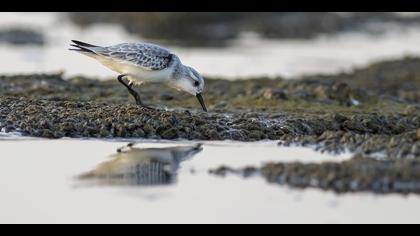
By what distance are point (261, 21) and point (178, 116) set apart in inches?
569

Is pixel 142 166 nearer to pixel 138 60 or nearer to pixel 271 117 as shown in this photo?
pixel 138 60

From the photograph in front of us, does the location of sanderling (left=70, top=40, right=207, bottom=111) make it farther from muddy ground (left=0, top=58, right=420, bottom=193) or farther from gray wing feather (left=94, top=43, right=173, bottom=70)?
muddy ground (left=0, top=58, right=420, bottom=193)

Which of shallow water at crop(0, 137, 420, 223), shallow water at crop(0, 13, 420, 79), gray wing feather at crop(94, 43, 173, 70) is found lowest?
shallow water at crop(0, 137, 420, 223)

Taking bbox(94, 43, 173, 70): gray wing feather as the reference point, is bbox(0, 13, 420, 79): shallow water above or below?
above

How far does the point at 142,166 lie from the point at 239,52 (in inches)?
449

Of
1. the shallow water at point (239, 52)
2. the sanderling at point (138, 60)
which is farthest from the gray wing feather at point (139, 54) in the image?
the shallow water at point (239, 52)

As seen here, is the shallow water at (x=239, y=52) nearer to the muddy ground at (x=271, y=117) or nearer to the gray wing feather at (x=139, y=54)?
the muddy ground at (x=271, y=117)

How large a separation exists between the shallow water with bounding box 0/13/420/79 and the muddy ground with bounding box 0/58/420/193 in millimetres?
2148

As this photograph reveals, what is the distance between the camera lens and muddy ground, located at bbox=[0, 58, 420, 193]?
29.2 feet

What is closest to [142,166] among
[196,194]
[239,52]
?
[196,194]

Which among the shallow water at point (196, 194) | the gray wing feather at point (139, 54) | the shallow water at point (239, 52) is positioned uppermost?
the shallow water at point (239, 52)

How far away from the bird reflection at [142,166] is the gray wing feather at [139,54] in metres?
1.34

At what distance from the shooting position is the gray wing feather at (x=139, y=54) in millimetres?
11508

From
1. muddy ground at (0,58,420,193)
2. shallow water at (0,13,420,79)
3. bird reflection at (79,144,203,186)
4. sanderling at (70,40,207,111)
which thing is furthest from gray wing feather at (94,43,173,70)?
shallow water at (0,13,420,79)
